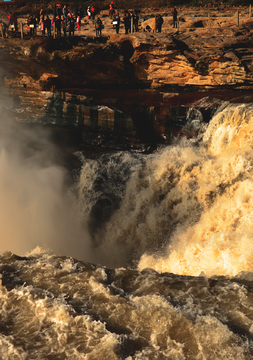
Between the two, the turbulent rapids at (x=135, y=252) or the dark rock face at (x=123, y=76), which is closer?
the turbulent rapids at (x=135, y=252)

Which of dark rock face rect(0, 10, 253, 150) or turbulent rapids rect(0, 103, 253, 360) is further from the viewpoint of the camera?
dark rock face rect(0, 10, 253, 150)

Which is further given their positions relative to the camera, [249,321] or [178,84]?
[178,84]

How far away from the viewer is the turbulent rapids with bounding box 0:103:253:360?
14.5 feet

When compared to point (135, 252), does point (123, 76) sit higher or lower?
higher

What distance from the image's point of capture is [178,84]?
14.2 meters

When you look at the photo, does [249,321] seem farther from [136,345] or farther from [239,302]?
[136,345]

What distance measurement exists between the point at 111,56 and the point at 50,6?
1483 centimetres

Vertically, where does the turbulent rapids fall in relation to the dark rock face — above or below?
below

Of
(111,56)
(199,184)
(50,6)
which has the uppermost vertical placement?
(50,6)

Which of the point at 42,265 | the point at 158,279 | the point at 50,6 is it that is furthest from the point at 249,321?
the point at 50,6

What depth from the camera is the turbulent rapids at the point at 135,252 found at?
14.5ft

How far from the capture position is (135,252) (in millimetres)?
10211

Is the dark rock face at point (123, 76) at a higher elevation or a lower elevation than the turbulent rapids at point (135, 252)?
higher

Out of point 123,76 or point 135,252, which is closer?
point 135,252
